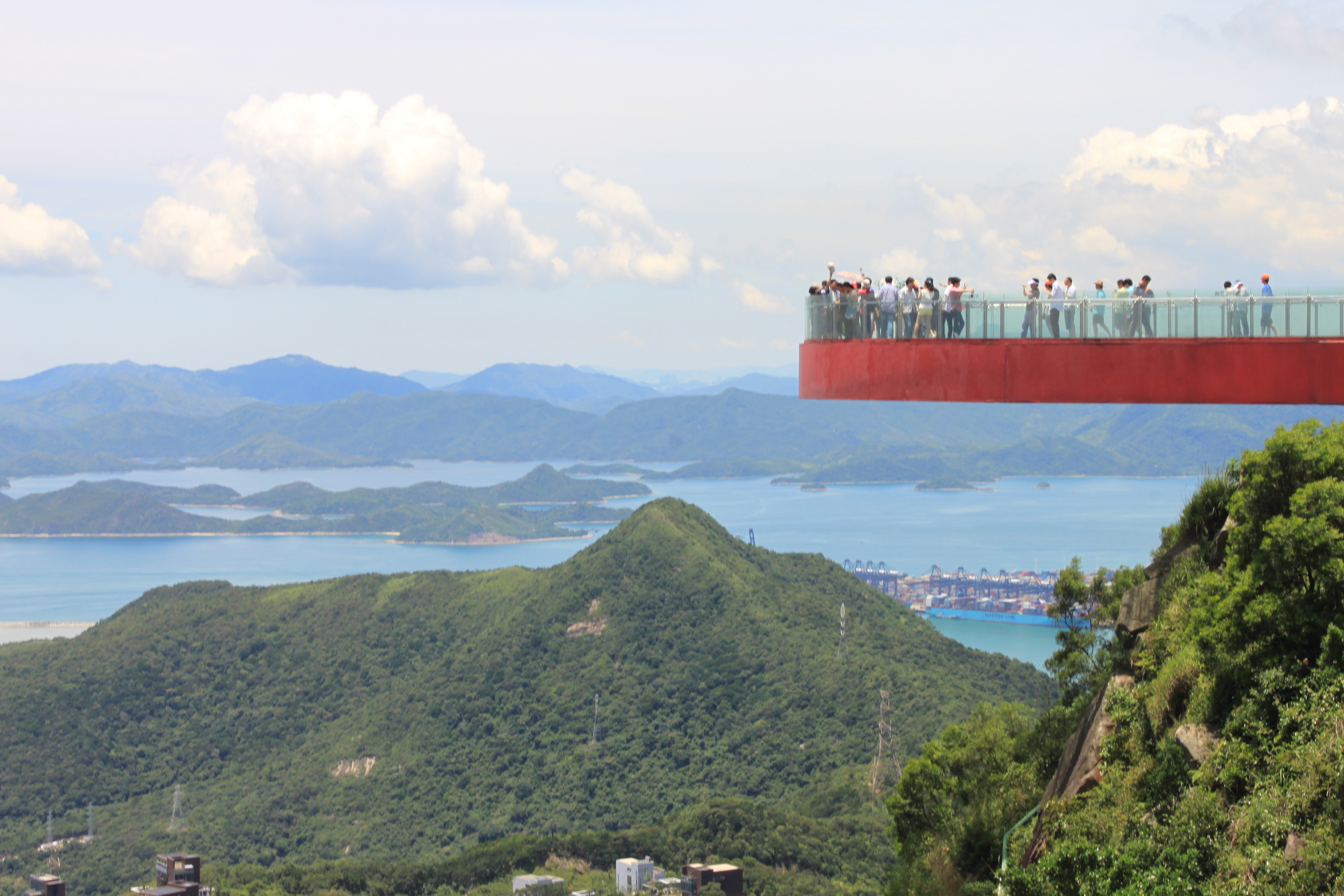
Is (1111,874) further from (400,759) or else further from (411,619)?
(411,619)

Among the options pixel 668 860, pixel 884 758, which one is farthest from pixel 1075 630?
pixel 884 758

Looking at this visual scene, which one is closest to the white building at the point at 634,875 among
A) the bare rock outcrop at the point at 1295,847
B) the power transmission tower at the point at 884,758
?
the power transmission tower at the point at 884,758

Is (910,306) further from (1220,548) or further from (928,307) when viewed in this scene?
(1220,548)

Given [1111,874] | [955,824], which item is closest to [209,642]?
[955,824]

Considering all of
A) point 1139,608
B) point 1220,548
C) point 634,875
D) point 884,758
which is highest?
point 1220,548

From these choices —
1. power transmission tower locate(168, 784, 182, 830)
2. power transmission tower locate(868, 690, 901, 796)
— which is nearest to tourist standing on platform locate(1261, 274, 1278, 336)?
power transmission tower locate(868, 690, 901, 796)

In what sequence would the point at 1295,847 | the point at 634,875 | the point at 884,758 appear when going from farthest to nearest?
the point at 884,758 → the point at 634,875 → the point at 1295,847
